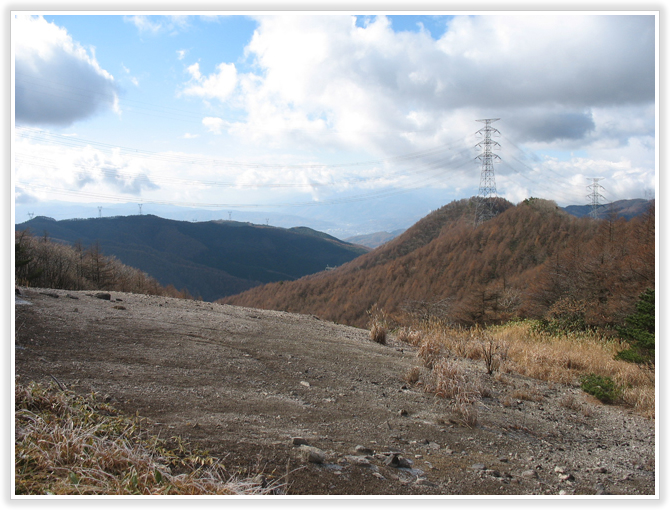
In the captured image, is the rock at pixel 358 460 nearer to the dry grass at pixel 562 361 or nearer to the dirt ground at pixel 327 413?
the dirt ground at pixel 327 413

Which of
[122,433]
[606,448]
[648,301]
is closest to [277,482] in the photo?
[122,433]

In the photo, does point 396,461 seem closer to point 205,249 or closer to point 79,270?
point 79,270

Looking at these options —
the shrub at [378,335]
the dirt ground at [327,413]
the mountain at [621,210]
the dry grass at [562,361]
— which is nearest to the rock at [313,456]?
the dirt ground at [327,413]

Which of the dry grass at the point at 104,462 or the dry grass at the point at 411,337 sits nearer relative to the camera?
the dry grass at the point at 104,462

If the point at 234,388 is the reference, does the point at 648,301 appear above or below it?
above

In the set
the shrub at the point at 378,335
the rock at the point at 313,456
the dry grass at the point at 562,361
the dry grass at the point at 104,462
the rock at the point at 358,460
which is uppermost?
the dry grass at the point at 104,462

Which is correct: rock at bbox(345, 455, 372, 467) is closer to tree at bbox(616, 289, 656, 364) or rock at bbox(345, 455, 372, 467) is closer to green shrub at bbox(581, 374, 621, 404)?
green shrub at bbox(581, 374, 621, 404)

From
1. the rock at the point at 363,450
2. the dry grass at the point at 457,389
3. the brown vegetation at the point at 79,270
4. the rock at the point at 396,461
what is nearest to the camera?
the rock at the point at 396,461

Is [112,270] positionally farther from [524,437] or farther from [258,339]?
[524,437]
